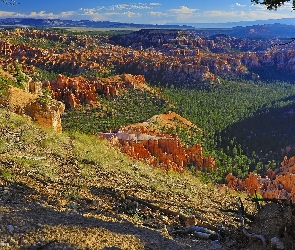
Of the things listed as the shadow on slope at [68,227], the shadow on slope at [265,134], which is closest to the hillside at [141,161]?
the shadow on slope at [68,227]

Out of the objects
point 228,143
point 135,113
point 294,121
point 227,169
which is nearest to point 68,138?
point 227,169

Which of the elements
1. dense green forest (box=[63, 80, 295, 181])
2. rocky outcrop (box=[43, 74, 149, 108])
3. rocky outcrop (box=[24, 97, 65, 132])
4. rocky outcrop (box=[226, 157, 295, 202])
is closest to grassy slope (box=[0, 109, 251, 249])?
rocky outcrop (box=[24, 97, 65, 132])

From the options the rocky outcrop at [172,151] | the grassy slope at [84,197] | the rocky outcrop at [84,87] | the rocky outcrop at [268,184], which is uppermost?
the grassy slope at [84,197]

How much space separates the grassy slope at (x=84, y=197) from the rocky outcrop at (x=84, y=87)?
107 ft

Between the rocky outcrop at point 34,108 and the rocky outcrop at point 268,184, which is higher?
the rocky outcrop at point 34,108

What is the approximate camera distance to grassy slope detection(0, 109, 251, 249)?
193 inches

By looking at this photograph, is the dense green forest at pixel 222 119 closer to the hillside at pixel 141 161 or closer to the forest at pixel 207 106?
the forest at pixel 207 106

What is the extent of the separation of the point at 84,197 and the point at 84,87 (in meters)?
41.2

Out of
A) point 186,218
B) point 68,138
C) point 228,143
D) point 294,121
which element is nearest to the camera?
point 186,218

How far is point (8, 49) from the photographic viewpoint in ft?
262

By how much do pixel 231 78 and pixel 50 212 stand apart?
267 feet

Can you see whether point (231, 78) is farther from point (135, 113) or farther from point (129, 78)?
point (135, 113)

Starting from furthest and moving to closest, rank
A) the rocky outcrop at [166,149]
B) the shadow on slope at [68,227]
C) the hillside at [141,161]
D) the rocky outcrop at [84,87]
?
the rocky outcrop at [84,87]
the rocky outcrop at [166,149]
the hillside at [141,161]
the shadow on slope at [68,227]

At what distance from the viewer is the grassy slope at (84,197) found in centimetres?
490
